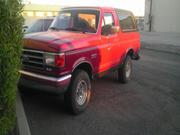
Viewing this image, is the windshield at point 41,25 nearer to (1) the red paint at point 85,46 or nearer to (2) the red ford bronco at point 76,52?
(2) the red ford bronco at point 76,52

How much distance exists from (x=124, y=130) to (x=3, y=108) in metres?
2.31

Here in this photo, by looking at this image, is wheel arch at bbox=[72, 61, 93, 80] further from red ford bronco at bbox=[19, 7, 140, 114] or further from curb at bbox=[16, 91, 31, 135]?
curb at bbox=[16, 91, 31, 135]

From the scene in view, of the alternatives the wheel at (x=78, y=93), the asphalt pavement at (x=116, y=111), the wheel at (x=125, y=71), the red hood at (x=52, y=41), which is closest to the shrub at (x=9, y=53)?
the asphalt pavement at (x=116, y=111)

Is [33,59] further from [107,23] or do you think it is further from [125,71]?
[125,71]

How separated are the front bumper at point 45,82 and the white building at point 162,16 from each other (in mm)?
22889

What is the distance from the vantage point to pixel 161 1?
2767 centimetres

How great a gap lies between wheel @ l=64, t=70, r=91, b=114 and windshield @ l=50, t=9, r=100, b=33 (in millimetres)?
A: 1278

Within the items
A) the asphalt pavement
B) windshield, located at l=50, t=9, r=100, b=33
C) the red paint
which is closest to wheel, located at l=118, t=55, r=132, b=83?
the asphalt pavement

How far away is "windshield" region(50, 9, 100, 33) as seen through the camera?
20.0 feet

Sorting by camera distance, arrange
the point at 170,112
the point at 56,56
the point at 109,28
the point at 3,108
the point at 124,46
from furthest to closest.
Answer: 1. the point at 124,46
2. the point at 109,28
3. the point at 170,112
4. the point at 56,56
5. the point at 3,108

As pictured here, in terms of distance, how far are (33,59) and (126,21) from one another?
11.8 ft

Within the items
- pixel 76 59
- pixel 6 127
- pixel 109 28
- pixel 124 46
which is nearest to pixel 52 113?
pixel 76 59

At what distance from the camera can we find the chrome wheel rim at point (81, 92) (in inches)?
209

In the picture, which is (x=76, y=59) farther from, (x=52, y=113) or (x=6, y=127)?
(x=6, y=127)
